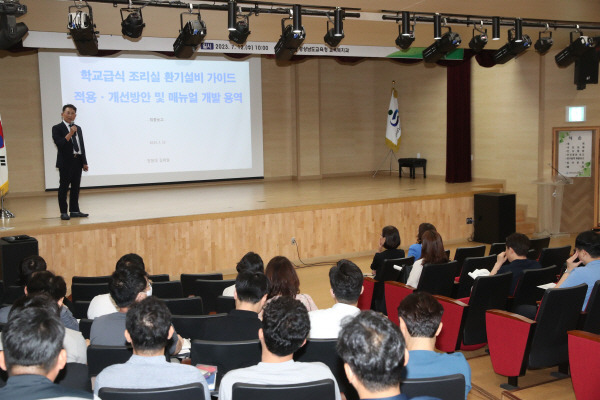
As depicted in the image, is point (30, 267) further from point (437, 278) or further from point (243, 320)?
point (437, 278)

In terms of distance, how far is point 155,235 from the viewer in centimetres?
800

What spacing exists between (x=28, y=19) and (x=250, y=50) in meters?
2.85

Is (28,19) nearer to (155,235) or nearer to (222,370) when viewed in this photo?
(155,235)

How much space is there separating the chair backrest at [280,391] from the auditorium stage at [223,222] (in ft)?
18.8

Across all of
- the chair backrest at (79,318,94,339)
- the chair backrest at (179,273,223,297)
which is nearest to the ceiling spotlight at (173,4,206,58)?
the chair backrest at (179,273,223,297)

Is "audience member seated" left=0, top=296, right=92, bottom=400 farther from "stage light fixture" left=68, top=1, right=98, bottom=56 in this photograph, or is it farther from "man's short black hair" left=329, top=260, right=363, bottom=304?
"stage light fixture" left=68, top=1, right=98, bottom=56

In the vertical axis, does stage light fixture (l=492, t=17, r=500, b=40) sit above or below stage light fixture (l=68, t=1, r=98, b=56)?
above

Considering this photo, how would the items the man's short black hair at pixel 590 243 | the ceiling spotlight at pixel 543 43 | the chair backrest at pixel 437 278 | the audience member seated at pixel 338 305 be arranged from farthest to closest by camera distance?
1. the ceiling spotlight at pixel 543 43
2. the chair backrest at pixel 437 278
3. the man's short black hair at pixel 590 243
4. the audience member seated at pixel 338 305

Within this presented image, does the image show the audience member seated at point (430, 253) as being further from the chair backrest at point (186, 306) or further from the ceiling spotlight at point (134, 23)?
the ceiling spotlight at point (134, 23)

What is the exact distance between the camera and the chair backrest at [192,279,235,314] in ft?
16.8

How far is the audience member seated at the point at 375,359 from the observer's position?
195 cm

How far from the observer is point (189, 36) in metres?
7.44

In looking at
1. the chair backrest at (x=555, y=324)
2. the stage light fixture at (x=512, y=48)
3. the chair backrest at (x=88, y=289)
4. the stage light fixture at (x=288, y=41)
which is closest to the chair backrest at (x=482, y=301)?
the chair backrest at (x=555, y=324)

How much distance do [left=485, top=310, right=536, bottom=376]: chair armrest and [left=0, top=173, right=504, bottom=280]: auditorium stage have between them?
15.8ft
